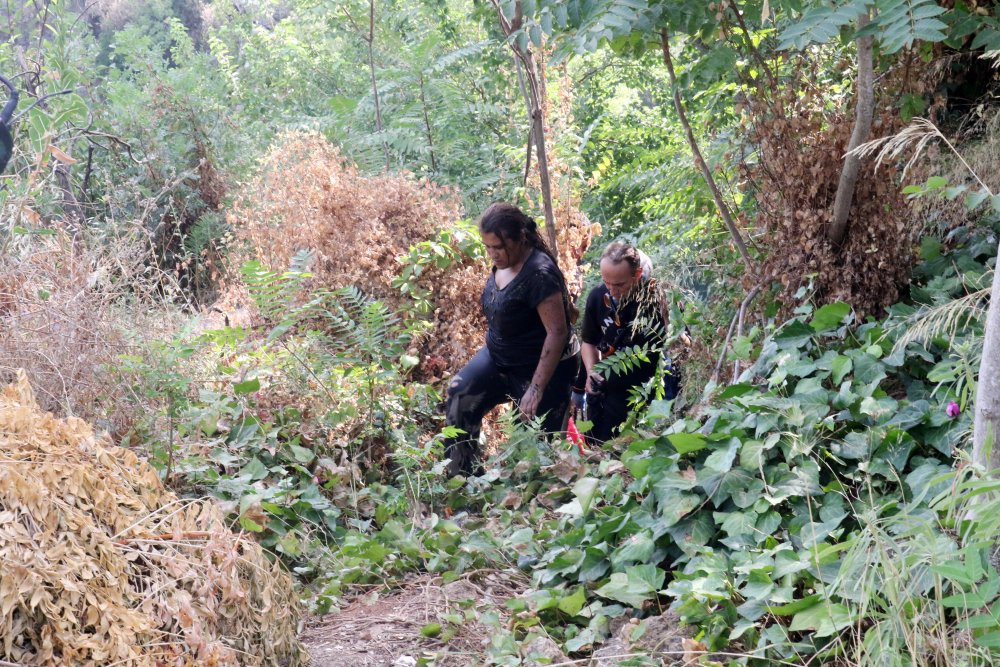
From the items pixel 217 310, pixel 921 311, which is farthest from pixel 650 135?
pixel 921 311

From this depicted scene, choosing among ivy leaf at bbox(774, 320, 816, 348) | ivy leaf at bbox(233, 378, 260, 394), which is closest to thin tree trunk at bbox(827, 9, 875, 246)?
ivy leaf at bbox(774, 320, 816, 348)

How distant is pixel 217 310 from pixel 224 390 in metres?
3.38

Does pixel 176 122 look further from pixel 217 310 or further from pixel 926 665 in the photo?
pixel 926 665

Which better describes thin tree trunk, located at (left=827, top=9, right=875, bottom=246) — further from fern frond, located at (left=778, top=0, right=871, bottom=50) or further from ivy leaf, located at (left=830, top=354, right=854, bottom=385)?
ivy leaf, located at (left=830, top=354, right=854, bottom=385)

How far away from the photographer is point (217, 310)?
8.65m

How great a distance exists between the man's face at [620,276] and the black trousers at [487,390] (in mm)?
622

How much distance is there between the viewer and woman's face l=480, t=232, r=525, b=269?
586 centimetres

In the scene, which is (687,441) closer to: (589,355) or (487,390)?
Result: (589,355)

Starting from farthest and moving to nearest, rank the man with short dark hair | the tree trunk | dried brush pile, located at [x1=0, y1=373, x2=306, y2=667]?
the man with short dark hair < the tree trunk < dried brush pile, located at [x1=0, y1=373, x2=306, y2=667]

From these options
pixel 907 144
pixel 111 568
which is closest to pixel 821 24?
pixel 907 144

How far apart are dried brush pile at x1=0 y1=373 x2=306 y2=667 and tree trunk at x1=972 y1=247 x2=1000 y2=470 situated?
2104mm

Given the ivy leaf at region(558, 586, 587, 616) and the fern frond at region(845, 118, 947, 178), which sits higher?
the fern frond at region(845, 118, 947, 178)

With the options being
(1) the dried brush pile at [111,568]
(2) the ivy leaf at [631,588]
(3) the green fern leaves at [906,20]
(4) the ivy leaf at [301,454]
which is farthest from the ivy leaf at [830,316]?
(4) the ivy leaf at [301,454]

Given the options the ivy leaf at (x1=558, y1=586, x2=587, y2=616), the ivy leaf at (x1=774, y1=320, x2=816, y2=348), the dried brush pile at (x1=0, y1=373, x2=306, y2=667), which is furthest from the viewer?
the ivy leaf at (x1=774, y1=320, x2=816, y2=348)
